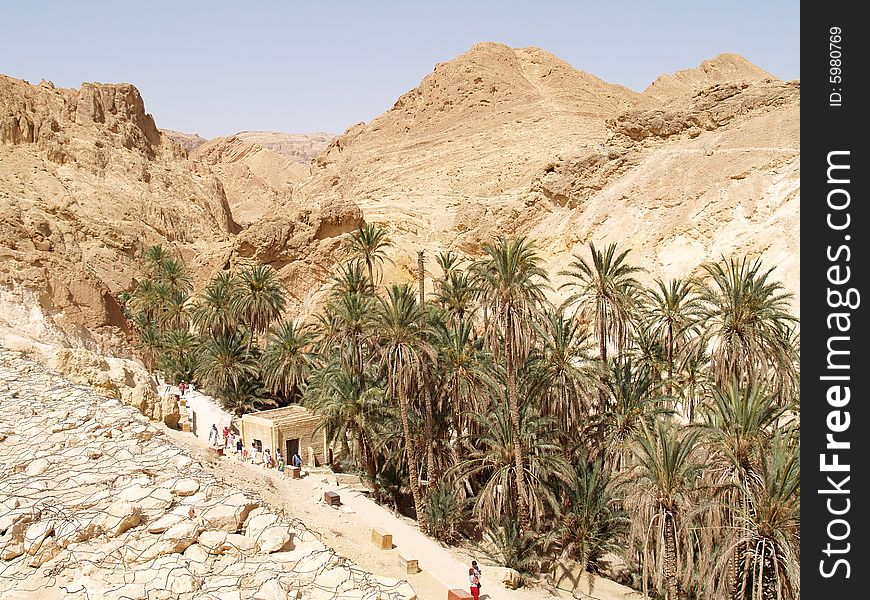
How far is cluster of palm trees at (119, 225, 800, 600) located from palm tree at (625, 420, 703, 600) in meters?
0.04

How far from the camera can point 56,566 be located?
7.04 m

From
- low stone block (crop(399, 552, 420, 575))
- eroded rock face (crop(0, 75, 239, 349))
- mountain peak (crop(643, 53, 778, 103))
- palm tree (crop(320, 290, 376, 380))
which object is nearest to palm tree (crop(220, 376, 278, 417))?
palm tree (crop(320, 290, 376, 380))

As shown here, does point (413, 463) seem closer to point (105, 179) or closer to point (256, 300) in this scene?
point (256, 300)

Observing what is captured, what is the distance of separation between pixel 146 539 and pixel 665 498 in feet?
29.5

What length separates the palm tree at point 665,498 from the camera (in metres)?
12.9

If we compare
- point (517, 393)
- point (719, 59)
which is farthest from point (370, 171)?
point (517, 393)

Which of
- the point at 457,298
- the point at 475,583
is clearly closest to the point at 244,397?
the point at 457,298

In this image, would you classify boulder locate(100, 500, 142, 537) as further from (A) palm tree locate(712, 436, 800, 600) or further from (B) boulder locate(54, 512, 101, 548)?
(A) palm tree locate(712, 436, 800, 600)

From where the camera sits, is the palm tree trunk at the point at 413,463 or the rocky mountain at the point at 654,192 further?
the rocky mountain at the point at 654,192

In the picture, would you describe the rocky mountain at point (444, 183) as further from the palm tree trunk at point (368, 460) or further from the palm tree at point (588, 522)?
the palm tree at point (588, 522)

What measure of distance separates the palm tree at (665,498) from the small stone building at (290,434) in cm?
1178

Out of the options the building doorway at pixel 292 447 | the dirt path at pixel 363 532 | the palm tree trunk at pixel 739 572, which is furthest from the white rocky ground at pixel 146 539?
the building doorway at pixel 292 447
